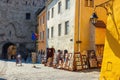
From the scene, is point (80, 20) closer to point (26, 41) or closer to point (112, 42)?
point (112, 42)

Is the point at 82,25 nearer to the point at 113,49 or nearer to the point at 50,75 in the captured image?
the point at 50,75

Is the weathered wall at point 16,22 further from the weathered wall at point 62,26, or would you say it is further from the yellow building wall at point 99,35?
the yellow building wall at point 99,35

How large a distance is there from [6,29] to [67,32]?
68.5 feet

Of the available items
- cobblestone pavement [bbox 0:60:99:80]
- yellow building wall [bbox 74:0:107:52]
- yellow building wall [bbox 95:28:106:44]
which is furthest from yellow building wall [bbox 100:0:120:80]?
yellow building wall [bbox 74:0:107:52]

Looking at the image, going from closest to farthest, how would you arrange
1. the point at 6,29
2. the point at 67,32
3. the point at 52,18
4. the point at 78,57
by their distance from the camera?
the point at 78,57
the point at 67,32
the point at 52,18
the point at 6,29

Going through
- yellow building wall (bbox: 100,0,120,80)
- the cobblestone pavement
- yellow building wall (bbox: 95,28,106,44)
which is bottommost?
the cobblestone pavement

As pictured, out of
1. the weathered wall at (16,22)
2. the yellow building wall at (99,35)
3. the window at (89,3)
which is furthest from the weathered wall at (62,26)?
the weathered wall at (16,22)

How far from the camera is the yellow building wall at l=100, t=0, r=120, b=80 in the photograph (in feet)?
26.2

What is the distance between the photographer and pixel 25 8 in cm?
4341

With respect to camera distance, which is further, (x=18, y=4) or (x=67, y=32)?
(x=18, y=4)

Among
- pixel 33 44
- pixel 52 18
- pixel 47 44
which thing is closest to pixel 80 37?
pixel 52 18

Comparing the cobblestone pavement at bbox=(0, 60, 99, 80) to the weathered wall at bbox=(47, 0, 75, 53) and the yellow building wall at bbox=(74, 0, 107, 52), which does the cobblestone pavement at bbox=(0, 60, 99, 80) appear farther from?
the weathered wall at bbox=(47, 0, 75, 53)

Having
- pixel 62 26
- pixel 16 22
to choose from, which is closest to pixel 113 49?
pixel 62 26

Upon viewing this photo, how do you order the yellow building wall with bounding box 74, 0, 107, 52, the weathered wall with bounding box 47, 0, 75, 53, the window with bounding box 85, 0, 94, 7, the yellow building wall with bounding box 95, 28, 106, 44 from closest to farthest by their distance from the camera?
the yellow building wall with bounding box 95, 28, 106, 44
the yellow building wall with bounding box 74, 0, 107, 52
the window with bounding box 85, 0, 94, 7
the weathered wall with bounding box 47, 0, 75, 53
